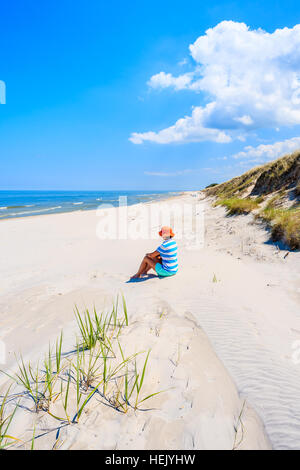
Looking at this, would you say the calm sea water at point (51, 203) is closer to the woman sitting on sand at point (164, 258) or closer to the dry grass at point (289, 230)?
the woman sitting on sand at point (164, 258)

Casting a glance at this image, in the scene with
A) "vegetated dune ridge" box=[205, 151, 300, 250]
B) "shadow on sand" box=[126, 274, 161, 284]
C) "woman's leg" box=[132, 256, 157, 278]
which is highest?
"vegetated dune ridge" box=[205, 151, 300, 250]

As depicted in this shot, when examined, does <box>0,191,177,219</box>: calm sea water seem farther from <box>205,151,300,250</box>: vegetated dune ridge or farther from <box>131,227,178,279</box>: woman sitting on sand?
<box>205,151,300,250</box>: vegetated dune ridge

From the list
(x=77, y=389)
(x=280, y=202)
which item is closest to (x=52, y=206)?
(x=280, y=202)

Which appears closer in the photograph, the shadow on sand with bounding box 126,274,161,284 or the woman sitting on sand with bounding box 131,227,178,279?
the woman sitting on sand with bounding box 131,227,178,279

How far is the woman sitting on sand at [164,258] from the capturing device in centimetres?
486

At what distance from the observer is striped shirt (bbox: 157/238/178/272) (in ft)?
15.9

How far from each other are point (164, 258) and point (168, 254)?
17 centimetres

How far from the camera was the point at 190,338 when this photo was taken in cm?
277

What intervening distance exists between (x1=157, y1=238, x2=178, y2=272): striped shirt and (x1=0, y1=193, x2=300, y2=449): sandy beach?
0.37m

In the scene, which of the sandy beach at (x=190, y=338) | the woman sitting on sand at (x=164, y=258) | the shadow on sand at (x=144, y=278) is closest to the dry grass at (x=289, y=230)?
the sandy beach at (x=190, y=338)

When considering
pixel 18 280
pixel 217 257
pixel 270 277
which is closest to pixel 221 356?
pixel 270 277

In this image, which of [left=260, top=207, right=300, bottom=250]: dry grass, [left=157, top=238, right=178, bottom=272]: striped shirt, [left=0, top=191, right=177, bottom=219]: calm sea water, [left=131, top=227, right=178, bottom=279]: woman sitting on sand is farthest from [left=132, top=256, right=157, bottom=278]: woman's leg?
[left=0, top=191, right=177, bottom=219]: calm sea water

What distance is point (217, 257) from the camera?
6730 mm

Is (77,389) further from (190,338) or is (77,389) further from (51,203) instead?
(51,203)
